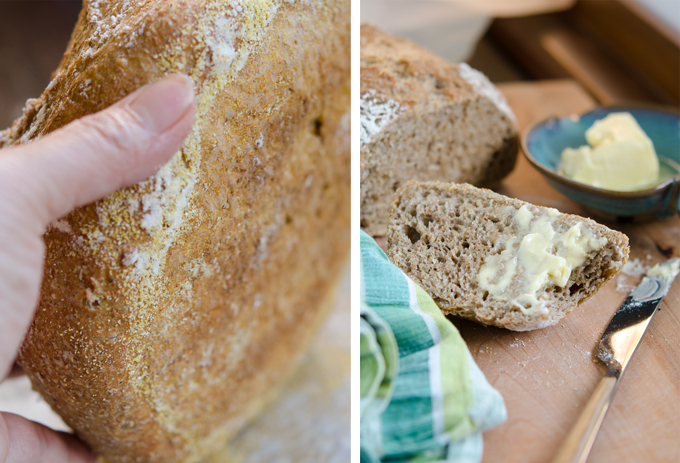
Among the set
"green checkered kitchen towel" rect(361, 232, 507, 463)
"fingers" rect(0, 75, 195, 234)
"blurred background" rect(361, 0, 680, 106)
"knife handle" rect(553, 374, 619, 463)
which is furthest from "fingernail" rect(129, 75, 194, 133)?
"blurred background" rect(361, 0, 680, 106)

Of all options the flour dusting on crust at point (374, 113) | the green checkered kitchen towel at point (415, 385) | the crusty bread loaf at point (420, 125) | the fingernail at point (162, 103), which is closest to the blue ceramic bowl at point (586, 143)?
the crusty bread loaf at point (420, 125)

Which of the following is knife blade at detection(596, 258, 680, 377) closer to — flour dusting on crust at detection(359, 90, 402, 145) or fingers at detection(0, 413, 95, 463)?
flour dusting on crust at detection(359, 90, 402, 145)

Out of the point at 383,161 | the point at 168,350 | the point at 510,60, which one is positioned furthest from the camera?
the point at 510,60

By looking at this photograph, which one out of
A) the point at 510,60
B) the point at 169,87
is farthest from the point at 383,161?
the point at 510,60

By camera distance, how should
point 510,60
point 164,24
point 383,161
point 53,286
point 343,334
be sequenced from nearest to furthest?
point 164,24, point 53,286, point 383,161, point 343,334, point 510,60

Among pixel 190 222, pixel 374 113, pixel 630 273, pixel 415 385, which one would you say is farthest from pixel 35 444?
pixel 630 273

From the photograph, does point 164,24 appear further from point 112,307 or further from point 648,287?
point 648,287

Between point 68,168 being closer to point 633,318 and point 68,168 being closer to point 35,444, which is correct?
point 35,444
